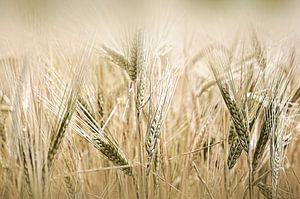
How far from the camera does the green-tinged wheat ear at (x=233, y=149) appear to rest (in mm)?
1399

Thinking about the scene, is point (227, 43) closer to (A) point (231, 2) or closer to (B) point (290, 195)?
(A) point (231, 2)

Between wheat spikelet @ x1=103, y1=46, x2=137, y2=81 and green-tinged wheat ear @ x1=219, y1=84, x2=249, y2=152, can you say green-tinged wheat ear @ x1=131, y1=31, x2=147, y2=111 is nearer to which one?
wheat spikelet @ x1=103, y1=46, x2=137, y2=81

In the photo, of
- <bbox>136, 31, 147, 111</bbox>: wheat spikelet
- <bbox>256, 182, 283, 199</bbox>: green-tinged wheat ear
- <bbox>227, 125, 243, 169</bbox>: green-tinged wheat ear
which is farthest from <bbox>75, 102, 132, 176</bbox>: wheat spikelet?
<bbox>256, 182, 283, 199</bbox>: green-tinged wheat ear

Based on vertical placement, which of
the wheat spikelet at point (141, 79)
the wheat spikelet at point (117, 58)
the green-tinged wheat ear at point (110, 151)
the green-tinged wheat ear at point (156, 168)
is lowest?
the green-tinged wheat ear at point (156, 168)

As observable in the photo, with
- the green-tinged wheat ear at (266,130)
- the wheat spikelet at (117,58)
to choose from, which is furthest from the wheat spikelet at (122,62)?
the green-tinged wheat ear at (266,130)

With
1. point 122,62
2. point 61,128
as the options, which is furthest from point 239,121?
point 61,128

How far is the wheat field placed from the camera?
132 cm

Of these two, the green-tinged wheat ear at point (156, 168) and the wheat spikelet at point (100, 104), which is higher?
the wheat spikelet at point (100, 104)

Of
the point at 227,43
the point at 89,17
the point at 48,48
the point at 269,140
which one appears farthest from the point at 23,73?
the point at 269,140

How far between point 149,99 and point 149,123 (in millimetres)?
63

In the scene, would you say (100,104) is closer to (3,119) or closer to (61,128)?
(61,128)

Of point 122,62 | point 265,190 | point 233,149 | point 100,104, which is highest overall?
point 122,62

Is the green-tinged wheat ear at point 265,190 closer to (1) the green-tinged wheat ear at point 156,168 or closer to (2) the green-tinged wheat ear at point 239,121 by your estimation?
(2) the green-tinged wheat ear at point 239,121

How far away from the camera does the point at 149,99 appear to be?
1.36 metres
